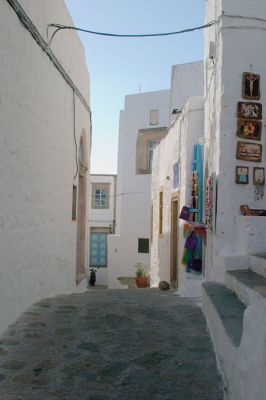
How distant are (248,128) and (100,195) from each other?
67.4 ft

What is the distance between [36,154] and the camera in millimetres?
5582

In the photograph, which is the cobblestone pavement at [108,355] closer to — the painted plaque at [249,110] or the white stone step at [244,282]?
the white stone step at [244,282]

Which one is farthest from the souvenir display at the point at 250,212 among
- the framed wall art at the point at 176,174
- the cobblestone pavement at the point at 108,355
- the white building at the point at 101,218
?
the white building at the point at 101,218

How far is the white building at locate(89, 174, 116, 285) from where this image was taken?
25.0 m

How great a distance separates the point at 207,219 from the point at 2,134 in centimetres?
330

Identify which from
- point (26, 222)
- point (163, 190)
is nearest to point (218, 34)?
point (26, 222)

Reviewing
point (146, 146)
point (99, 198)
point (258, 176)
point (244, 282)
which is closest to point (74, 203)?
point (258, 176)

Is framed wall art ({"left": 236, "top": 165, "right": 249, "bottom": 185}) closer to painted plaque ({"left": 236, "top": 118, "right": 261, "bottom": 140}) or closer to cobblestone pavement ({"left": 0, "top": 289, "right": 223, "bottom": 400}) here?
painted plaque ({"left": 236, "top": 118, "right": 261, "bottom": 140})

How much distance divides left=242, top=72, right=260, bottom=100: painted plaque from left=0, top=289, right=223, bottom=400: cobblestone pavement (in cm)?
268

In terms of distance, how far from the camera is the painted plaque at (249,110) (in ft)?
18.9

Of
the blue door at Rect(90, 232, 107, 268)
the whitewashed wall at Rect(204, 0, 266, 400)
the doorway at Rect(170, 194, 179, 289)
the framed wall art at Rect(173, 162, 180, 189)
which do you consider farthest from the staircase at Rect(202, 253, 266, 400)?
the blue door at Rect(90, 232, 107, 268)

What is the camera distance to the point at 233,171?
5758 mm

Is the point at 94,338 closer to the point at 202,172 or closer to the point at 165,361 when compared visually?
the point at 165,361

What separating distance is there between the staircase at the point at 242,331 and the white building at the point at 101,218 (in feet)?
66.2
